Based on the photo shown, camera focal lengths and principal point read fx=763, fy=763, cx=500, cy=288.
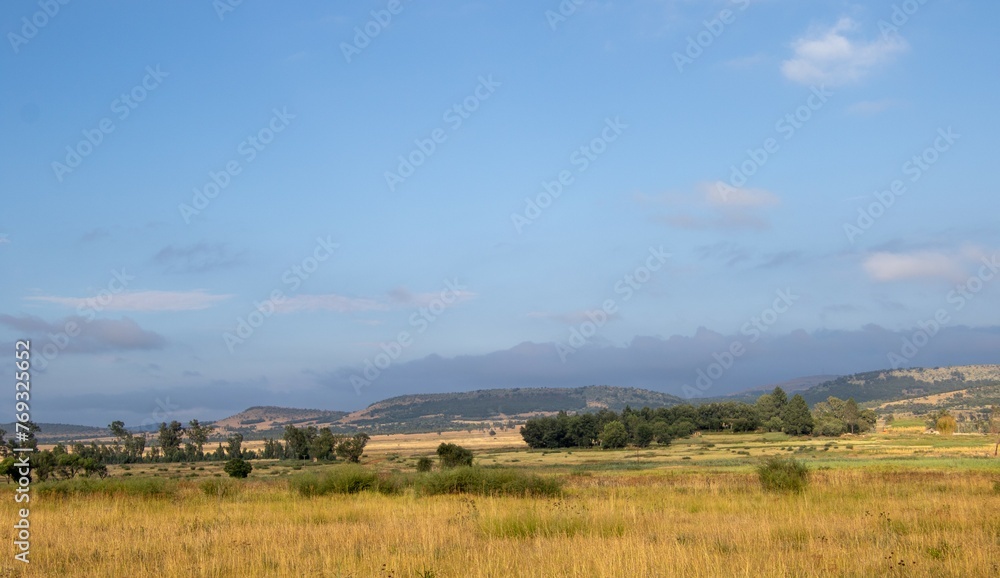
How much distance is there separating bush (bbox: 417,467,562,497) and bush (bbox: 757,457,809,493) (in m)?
7.42

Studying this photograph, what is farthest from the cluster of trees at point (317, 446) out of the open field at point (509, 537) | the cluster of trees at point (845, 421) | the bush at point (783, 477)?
the cluster of trees at point (845, 421)

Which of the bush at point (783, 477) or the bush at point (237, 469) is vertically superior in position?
the bush at point (783, 477)

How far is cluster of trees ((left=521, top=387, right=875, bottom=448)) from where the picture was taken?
112m

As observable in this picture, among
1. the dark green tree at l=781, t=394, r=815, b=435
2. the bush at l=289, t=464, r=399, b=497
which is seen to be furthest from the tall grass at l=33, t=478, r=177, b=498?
the dark green tree at l=781, t=394, r=815, b=435

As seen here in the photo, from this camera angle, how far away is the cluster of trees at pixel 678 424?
112062mm

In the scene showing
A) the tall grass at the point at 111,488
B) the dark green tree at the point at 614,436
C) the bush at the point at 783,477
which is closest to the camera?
the tall grass at the point at 111,488

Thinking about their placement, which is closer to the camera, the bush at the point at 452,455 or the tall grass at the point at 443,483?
the tall grass at the point at 443,483

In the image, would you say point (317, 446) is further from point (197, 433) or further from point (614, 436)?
point (614, 436)

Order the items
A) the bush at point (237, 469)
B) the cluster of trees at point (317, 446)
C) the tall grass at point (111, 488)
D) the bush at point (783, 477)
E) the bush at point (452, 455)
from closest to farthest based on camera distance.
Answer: the tall grass at point (111, 488)
the bush at point (783, 477)
the bush at point (237, 469)
the bush at point (452, 455)
the cluster of trees at point (317, 446)

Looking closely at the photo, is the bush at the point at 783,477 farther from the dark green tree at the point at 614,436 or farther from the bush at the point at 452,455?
the dark green tree at the point at 614,436

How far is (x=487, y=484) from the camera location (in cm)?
2375

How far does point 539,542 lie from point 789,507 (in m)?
9.05

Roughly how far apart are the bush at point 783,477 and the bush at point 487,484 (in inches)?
292

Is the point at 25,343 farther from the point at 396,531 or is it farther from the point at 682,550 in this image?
the point at 682,550
